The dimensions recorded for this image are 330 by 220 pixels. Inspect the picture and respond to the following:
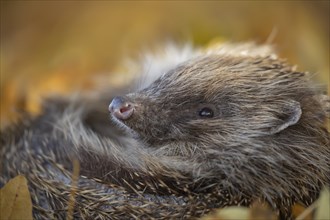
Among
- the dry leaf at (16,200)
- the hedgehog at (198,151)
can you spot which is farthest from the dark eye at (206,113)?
the dry leaf at (16,200)

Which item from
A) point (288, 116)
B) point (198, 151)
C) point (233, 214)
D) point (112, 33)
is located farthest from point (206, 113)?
point (112, 33)

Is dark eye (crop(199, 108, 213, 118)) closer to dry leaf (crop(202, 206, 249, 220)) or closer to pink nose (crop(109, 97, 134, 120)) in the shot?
pink nose (crop(109, 97, 134, 120))

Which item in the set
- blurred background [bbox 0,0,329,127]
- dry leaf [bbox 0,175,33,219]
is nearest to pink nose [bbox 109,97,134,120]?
dry leaf [bbox 0,175,33,219]

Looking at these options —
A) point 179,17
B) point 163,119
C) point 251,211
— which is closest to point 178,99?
point 163,119

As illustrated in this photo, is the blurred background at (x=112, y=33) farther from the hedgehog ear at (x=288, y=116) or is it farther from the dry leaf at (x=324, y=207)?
the dry leaf at (x=324, y=207)

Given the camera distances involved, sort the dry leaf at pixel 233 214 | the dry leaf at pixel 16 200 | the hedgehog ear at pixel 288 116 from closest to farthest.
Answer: the dry leaf at pixel 233 214 → the dry leaf at pixel 16 200 → the hedgehog ear at pixel 288 116

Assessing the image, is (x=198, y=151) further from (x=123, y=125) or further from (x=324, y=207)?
(x=324, y=207)

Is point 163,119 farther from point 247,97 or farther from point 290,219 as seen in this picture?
point 290,219
